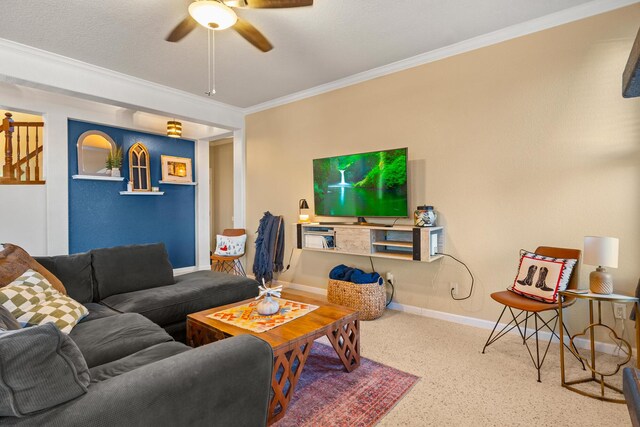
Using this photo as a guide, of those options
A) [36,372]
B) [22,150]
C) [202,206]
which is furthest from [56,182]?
[36,372]

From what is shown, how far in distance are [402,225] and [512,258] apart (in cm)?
109

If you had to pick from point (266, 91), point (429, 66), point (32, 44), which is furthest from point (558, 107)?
point (32, 44)

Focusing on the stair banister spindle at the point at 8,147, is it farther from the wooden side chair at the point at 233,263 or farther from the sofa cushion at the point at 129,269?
the wooden side chair at the point at 233,263

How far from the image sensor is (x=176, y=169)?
5848mm

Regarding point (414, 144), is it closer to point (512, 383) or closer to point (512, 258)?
point (512, 258)

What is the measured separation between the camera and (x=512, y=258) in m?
3.05

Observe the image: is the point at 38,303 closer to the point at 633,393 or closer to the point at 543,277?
the point at 633,393

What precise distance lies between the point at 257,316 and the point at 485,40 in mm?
3192

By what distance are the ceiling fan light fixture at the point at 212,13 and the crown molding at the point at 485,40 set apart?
2.02 metres

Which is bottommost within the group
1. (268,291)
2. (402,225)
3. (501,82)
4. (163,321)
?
(163,321)

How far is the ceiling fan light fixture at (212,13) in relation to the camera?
2166mm

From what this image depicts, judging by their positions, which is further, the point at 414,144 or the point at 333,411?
the point at 414,144

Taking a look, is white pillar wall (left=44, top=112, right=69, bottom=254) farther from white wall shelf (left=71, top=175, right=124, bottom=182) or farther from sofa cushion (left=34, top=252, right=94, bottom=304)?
sofa cushion (left=34, top=252, right=94, bottom=304)

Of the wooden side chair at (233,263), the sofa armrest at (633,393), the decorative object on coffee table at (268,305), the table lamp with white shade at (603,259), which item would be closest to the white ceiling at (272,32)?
the table lamp with white shade at (603,259)
